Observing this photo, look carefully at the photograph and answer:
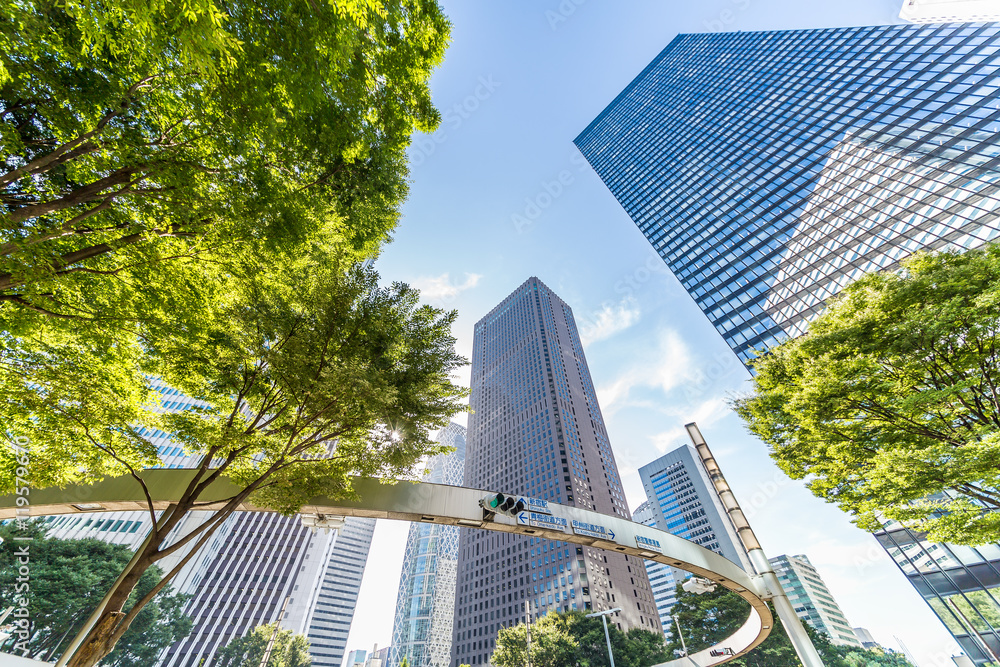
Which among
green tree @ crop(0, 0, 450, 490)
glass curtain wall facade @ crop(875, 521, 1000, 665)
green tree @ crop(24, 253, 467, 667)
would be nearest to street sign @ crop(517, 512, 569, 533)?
green tree @ crop(24, 253, 467, 667)

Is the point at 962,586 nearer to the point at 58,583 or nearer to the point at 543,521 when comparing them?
the point at 543,521

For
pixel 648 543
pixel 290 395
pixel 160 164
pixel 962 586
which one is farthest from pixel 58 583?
pixel 962 586

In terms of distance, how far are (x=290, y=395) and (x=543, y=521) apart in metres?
7.50

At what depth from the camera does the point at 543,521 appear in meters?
9.96

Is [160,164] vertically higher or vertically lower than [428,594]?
lower

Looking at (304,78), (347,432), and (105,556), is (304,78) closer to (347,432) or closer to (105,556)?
(347,432)

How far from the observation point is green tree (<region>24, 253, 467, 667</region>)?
6.52 m

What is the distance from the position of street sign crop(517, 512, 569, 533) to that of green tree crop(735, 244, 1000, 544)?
7166 millimetres

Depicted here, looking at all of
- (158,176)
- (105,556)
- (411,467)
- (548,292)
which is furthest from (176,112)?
(548,292)

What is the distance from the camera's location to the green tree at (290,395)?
21.4ft

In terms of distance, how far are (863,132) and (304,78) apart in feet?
194

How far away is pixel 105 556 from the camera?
25391 millimetres

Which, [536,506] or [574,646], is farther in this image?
[574,646]

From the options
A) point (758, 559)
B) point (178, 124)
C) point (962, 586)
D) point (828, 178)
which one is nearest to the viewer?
point (178, 124)
